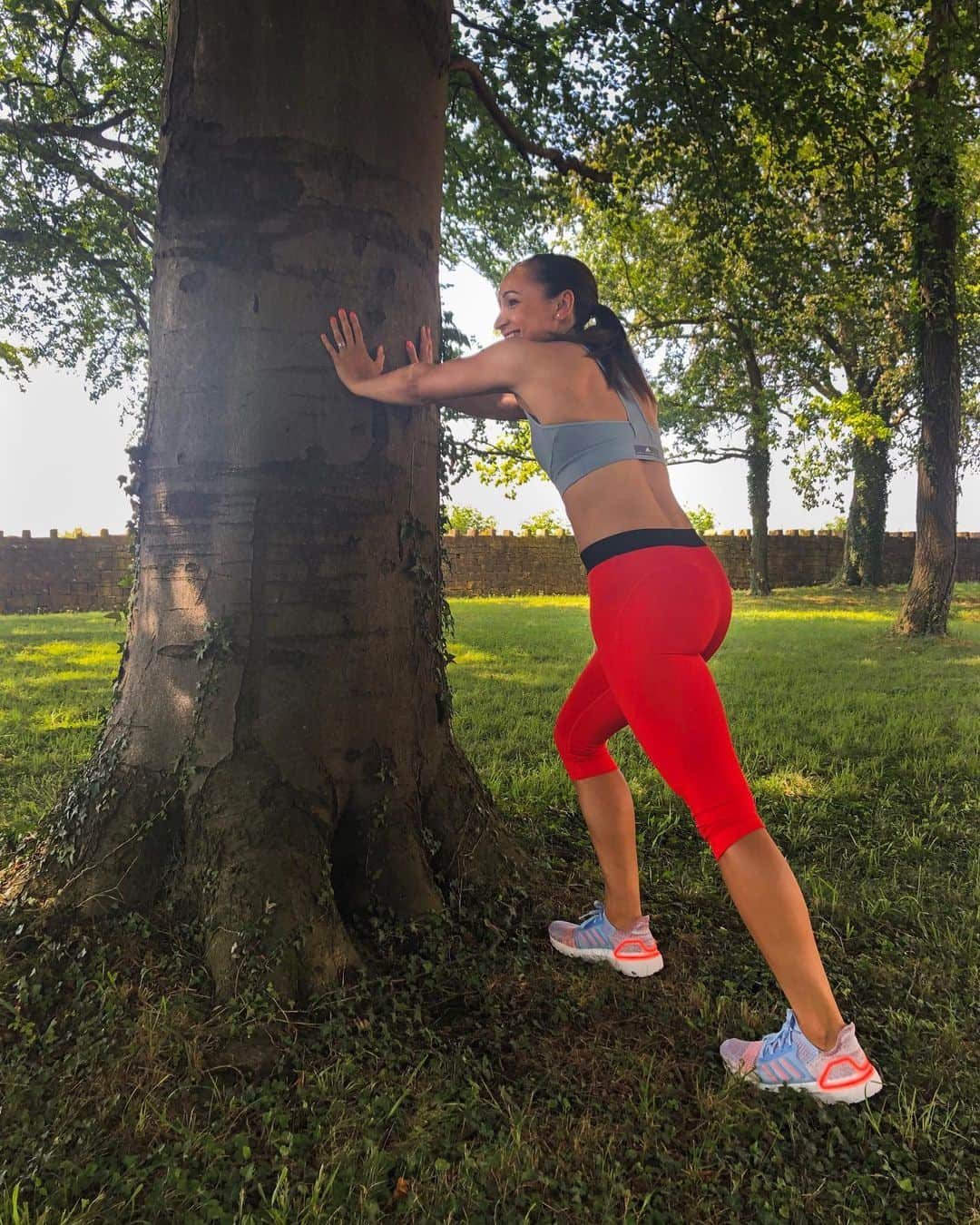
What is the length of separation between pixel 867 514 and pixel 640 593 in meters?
19.6

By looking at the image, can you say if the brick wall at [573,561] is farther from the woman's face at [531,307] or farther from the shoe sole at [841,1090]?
the shoe sole at [841,1090]

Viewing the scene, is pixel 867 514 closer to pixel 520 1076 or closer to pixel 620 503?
pixel 620 503

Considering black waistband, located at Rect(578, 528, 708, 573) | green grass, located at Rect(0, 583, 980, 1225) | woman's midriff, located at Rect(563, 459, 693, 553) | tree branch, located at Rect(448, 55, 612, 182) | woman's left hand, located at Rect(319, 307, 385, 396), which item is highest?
tree branch, located at Rect(448, 55, 612, 182)

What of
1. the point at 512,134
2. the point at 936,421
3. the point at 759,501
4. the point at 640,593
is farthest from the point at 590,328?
the point at 759,501

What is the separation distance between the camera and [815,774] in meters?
4.81

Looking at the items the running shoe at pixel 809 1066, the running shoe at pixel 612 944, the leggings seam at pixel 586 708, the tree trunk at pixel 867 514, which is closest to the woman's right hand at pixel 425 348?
the leggings seam at pixel 586 708

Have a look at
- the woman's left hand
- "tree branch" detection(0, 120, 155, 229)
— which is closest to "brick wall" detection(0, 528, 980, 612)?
"tree branch" detection(0, 120, 155, 229)

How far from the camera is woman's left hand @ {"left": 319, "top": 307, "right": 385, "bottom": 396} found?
2422mm

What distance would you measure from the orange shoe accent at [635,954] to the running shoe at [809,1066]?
462mm

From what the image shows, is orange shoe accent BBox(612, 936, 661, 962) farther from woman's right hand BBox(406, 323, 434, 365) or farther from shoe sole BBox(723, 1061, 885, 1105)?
woman's right hand BBox(406, 323, 434, 365)

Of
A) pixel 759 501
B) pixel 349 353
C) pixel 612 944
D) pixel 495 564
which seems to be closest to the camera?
pixel 349 353

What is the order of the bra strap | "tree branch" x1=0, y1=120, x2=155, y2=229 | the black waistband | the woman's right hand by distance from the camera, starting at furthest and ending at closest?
1. "tree branch" x1=0, y1=120, x2=155, y2=229
2. the woman's right hand
3. the bra strap
4. the black waistband

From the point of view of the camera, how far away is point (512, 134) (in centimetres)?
427

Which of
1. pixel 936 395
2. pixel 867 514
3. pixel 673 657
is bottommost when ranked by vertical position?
pixel 673 657
